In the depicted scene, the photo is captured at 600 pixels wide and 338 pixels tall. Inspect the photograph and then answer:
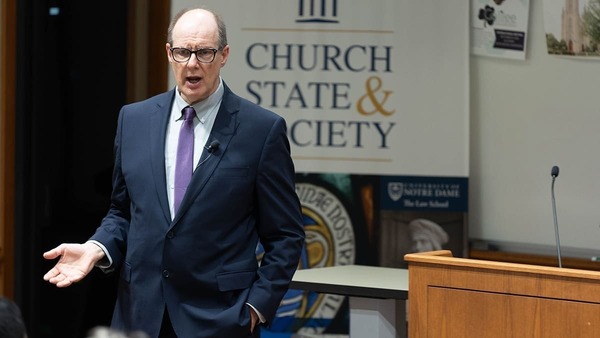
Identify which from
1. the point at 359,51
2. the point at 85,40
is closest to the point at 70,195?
the point at 85,40

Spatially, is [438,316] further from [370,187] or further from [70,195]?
[70,195]

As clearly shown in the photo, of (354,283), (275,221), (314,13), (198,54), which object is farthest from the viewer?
(314,13)

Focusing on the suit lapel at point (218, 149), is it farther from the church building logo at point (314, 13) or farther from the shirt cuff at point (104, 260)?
the church building logo at point (314, 13)

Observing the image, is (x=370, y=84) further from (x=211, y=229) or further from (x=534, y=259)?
(x=211, y=229)

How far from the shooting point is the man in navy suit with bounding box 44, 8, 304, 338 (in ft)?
10.4

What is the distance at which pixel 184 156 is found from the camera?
127 inches

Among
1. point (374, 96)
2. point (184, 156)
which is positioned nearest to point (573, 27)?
point (374, 96)

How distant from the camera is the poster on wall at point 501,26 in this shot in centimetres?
575

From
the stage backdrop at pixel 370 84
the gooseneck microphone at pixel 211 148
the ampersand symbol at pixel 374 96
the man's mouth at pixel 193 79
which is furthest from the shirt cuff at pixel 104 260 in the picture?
the ampersand symbol at pixel 374 96

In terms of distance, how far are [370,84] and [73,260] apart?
2.79m

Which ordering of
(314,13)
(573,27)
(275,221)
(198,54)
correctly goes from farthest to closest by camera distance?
(314,13)
(573,27)
(275,221)
(198,54)

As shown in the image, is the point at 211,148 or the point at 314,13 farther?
the point at 314,13

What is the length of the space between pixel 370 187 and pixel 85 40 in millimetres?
1890

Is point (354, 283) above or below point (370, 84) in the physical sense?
below
